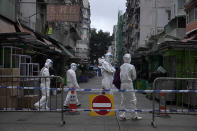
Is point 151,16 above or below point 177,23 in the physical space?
above

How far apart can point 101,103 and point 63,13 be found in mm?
13066

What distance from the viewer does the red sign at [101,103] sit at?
25.2 ft

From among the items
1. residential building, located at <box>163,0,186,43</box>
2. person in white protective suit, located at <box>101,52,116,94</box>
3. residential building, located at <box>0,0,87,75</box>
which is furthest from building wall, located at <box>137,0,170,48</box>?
person in white protective suit, located at <box>101,52,116,94</box>

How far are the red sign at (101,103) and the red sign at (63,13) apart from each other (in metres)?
12.6

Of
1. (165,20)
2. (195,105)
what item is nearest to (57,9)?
(195,105)

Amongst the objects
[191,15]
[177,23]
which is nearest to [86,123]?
[191,15]

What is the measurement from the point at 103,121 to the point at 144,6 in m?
40.8

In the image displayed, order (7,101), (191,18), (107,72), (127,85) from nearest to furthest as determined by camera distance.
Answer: (127,85) < (7,101) < (107,72) < (191,18)

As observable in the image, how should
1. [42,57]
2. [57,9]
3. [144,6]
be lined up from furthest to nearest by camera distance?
[144,6], [42,57], [57,9]

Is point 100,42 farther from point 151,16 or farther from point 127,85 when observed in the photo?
point 127,85

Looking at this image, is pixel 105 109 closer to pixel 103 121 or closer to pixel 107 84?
pixel 103 121

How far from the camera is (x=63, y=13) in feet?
64.4

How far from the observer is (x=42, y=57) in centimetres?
2120

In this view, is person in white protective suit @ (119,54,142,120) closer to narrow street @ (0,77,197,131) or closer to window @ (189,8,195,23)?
narrow street @ (0,77,197,131)
